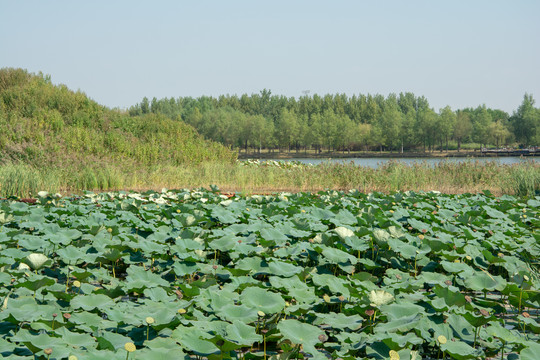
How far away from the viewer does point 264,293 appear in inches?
102

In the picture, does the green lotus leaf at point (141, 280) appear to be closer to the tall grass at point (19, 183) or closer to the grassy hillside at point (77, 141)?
the tall grass at point (19, 183)

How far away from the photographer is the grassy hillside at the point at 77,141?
11812 millimetres

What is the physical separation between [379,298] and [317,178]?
9814 millimetres

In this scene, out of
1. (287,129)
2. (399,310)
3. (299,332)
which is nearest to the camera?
(299,332)

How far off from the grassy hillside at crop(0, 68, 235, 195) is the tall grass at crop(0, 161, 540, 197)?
0.21 feet

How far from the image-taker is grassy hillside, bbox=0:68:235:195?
11812mm

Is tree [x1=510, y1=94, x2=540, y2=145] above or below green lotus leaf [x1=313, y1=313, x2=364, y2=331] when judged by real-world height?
above

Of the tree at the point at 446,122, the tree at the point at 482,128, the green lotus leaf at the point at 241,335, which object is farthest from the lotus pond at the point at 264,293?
the tree at the point at 482,128

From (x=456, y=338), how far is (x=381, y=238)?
1624 millimetres

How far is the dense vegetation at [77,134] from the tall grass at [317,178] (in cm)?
49

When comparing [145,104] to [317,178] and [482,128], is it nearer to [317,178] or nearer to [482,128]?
[482,128]

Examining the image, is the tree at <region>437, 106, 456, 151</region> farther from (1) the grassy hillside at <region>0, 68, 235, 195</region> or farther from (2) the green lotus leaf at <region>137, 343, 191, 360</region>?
(2) the green lotus leaf at <region>137, 343, 191, 360</region>

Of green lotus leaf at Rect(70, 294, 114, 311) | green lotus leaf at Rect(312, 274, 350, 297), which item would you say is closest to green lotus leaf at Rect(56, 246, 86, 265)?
green lotus leaf at Rect(70, 294, 114, 311)

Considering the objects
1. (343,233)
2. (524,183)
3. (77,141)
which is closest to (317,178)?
(524,183)
